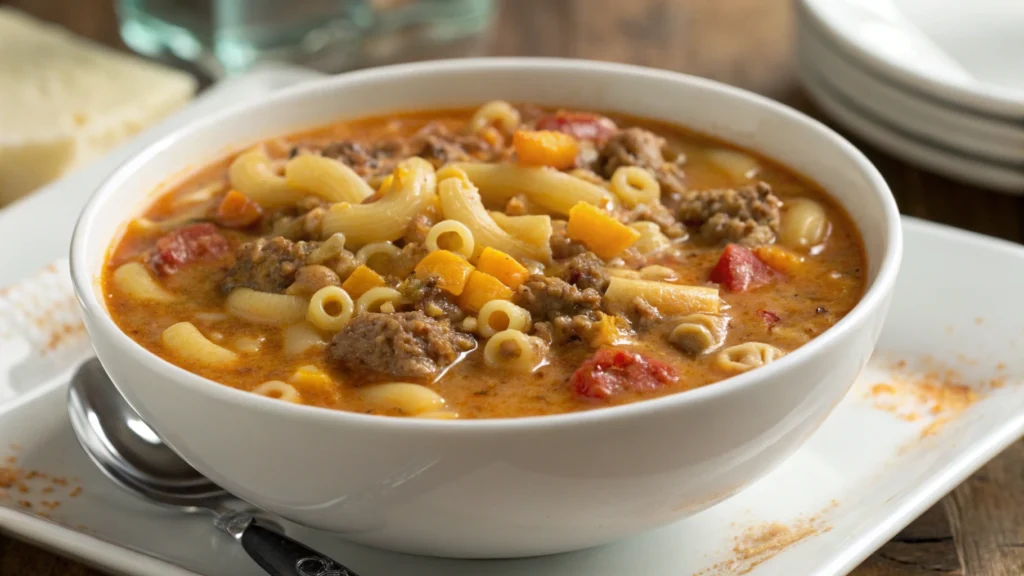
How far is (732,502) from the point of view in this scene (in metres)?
2.74

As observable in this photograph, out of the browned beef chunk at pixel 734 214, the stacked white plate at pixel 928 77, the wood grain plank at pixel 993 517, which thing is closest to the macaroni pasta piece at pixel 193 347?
the browned beef chunk at pixel 734 214

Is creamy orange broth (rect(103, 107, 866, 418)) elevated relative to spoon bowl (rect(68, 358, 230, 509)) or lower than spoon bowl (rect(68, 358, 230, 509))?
elevated

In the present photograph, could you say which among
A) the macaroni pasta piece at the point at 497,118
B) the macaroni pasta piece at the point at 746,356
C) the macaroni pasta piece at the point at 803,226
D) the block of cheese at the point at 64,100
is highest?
the macaroni pasta piece at the point at 746,356

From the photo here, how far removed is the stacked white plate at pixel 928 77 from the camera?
4371 millimetres

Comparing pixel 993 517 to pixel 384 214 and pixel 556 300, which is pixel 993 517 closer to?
pixel 556 300

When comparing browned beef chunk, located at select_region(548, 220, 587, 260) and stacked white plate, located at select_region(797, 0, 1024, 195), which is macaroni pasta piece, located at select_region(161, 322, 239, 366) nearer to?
browned beef chunk, located at select_region(548, 220, 587, 260)

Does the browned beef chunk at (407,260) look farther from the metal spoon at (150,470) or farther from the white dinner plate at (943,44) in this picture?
the white dinner plate at (943,44)

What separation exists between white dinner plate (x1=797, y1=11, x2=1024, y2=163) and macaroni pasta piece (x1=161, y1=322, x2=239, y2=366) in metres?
2.91

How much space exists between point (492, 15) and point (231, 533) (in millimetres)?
4319

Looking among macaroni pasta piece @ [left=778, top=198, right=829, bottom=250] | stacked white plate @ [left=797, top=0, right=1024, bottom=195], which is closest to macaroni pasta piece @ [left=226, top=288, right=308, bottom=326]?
macaroni pasta piece @ [left=778, top=198, right=829, bottom=250]

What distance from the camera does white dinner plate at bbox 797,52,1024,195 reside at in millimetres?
4461

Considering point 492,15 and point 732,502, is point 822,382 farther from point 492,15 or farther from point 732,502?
point 492,15

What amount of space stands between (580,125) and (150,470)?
1613 millimetres

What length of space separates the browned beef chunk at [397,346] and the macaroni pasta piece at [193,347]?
0.79 ft
